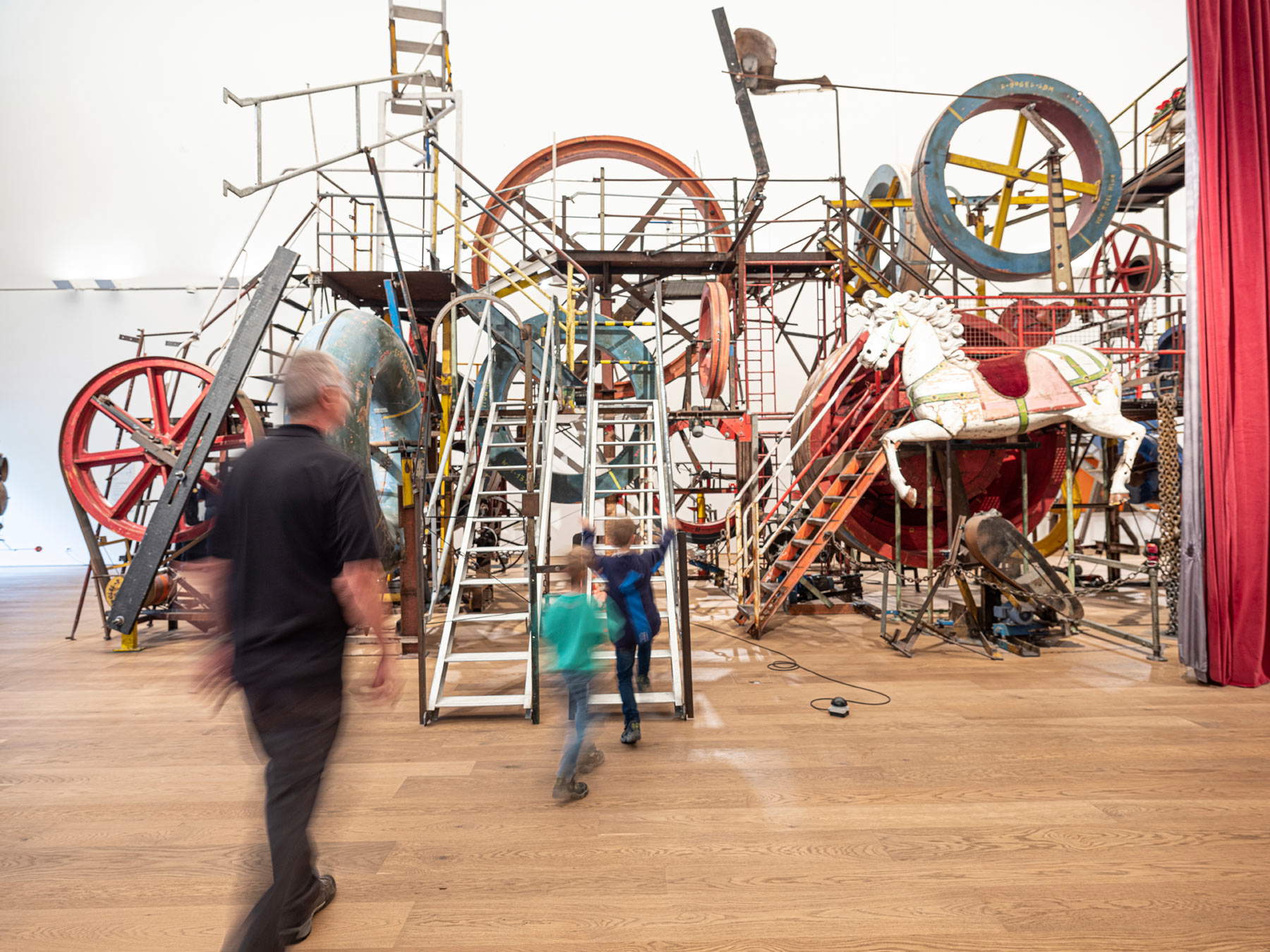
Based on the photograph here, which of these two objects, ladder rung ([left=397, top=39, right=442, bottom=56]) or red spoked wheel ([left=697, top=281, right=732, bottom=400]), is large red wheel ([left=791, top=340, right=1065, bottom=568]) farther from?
ladder rung ([left=397, top=39, right=442, bottom=56])

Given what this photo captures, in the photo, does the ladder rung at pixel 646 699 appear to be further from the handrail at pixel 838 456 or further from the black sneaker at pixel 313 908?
the handrail at pixel 838 456

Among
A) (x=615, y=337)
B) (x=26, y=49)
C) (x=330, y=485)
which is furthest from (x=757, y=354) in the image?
(x=26, y=49)

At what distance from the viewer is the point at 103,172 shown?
41.6ft

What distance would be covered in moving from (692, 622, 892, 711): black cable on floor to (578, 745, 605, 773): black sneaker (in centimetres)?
158

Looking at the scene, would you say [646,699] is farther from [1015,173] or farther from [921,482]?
[1015,173]

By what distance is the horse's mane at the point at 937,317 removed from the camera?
6.50m

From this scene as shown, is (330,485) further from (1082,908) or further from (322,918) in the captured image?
(1082,908)

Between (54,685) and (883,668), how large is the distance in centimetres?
623

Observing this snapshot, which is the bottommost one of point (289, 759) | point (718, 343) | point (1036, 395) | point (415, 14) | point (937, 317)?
point (289, 759)

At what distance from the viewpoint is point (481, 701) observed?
4.40 m

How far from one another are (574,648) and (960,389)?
479 cm

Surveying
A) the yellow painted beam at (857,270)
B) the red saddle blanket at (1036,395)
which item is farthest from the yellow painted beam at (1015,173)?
the red saddle blanket at (1036,395)

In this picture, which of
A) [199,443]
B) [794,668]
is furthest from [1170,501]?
[199,443]

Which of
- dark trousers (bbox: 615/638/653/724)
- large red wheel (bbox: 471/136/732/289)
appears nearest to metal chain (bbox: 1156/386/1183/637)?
dark trousers (bbox: 615/638/653/724)
